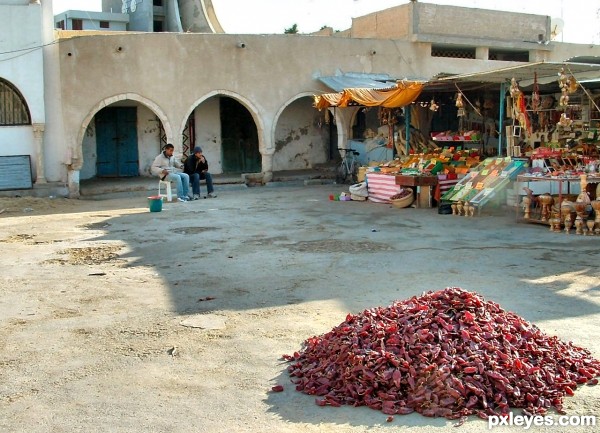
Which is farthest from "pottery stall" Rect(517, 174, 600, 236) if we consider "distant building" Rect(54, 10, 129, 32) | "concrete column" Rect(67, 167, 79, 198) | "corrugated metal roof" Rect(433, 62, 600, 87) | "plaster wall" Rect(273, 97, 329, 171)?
"distant building" Rect(54, 10, 129, 32)

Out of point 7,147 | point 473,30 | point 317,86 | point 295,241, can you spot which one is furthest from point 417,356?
point 473,30

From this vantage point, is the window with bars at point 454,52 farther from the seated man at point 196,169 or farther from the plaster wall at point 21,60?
the plaster wall at point 21,60

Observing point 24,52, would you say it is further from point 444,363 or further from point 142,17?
point 142,17

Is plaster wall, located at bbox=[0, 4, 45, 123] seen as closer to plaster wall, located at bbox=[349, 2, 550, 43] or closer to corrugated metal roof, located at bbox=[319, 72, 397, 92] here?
corrugated metal roof, located at bbox=[319, 72, 397, 92]

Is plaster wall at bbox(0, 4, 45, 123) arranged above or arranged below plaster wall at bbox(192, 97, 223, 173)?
above

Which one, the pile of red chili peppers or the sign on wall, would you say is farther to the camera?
the sign on wall

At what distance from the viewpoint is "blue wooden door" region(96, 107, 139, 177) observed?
20.5 meters

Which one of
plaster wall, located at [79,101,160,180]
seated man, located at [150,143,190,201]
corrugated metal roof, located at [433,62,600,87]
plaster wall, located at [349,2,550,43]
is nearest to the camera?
corrugated metal roof, located at [433,62,600,87]

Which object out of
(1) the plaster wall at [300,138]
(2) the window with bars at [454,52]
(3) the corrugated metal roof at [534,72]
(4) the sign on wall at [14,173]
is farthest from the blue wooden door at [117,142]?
(3) the corrugated metal roof at [534,72]

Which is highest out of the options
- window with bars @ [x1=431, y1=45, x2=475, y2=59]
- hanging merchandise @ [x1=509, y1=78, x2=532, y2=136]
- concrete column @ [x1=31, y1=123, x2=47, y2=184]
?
window with bars @ [x1=431, y1=45, x2=475, y2=59]

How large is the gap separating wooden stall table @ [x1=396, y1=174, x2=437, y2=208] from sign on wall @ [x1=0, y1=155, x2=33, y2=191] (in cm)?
919

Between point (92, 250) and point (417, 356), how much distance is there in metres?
6.54

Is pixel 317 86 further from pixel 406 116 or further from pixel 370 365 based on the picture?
pixel 370 365

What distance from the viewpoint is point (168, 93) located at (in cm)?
1866
